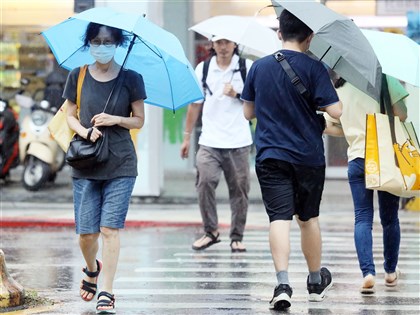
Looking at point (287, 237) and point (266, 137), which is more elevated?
point (266, 137)

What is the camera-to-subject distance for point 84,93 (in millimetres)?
8000

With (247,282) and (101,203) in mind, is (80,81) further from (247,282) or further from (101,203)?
(247,282)

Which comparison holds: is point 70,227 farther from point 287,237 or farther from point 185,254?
point 287,237

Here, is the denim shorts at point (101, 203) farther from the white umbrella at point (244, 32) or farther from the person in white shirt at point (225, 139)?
the person in white shirt at point (225, 139)

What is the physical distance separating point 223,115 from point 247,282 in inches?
96.5

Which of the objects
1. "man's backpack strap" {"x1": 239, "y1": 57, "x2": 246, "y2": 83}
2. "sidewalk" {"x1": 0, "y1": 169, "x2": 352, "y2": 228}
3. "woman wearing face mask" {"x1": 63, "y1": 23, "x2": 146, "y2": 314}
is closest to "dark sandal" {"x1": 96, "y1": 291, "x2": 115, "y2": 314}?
"woman wearing face mask" {"x1": 63, "y1": 23, "x2": 146, "y2": 314}

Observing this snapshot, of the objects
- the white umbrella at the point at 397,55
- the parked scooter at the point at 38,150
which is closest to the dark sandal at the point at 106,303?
the white umbrella at the point at 397,55

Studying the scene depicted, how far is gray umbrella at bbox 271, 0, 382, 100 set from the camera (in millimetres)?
7750

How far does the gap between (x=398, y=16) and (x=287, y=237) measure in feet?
37.8

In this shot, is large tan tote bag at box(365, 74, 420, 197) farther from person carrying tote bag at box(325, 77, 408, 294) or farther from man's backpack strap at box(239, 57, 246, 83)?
man's backpack strap at box(239, 57, 246, 83)

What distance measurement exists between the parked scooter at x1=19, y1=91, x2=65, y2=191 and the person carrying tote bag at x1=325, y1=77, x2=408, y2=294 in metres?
9.12

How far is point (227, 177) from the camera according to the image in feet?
37.6

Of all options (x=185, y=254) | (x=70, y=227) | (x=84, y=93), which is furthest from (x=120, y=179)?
(x=70, y=227)

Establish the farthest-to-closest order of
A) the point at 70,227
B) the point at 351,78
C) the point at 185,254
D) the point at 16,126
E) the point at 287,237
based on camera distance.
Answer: the point at 16,126
the point at 70,227
the point at 185,254
the point at 351,78
the point at 287,237
